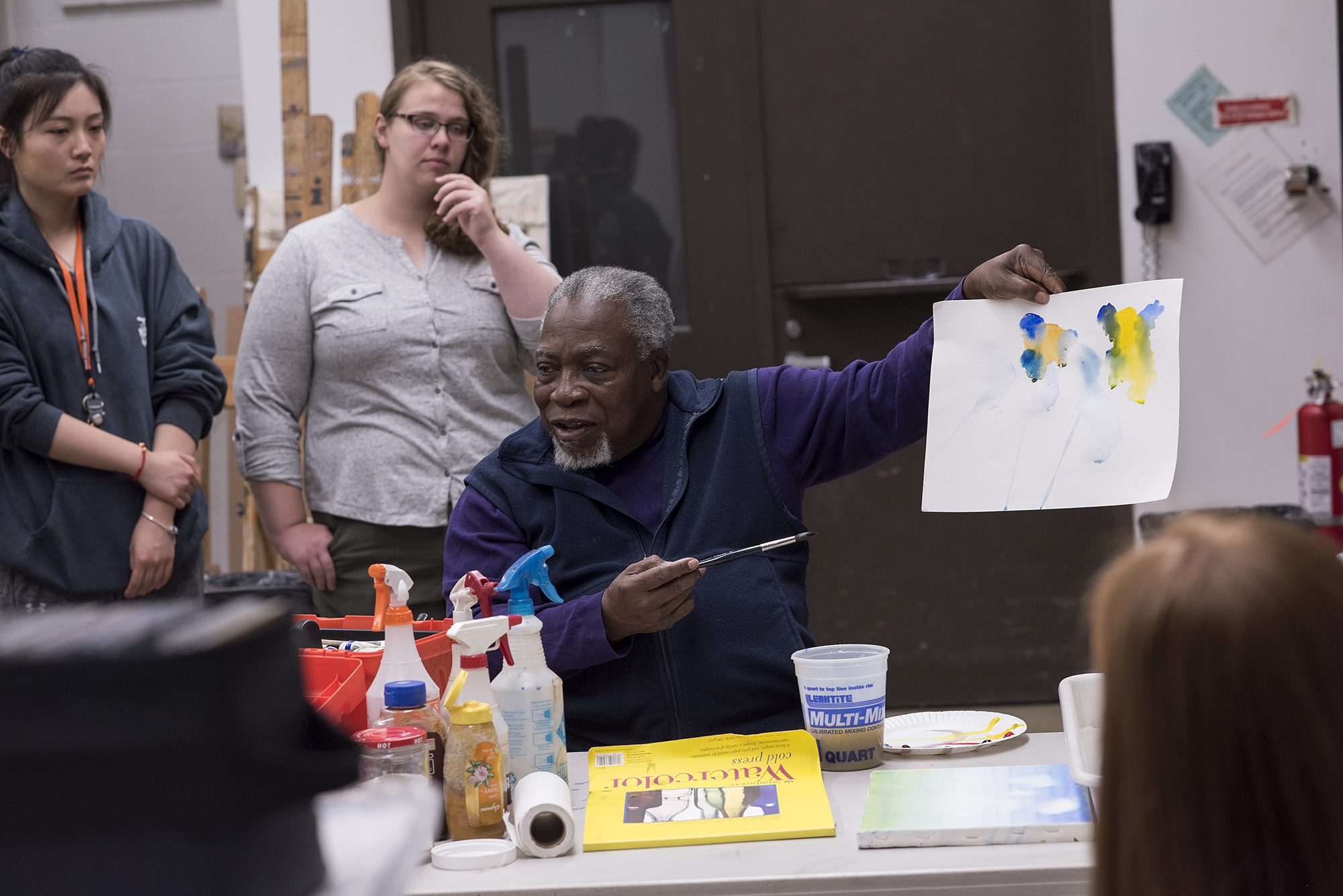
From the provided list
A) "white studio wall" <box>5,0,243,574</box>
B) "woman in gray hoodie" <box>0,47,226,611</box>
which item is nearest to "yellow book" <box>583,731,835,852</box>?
"woman in gray hoodie" <box>0,47,226,611</box>

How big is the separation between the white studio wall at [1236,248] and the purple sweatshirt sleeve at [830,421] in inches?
70.6

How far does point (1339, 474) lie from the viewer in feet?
9.70

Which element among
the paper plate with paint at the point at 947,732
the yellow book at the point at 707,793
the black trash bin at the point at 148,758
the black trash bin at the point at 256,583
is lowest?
the paper plate with paint at the point at 947,732

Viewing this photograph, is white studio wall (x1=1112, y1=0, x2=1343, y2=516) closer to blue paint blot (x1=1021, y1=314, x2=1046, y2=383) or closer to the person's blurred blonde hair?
blue paint blot (x1=1021, y1=314, x2=1046, y2=383)

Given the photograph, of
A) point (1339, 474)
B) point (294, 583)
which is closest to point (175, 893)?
point (294, 583)

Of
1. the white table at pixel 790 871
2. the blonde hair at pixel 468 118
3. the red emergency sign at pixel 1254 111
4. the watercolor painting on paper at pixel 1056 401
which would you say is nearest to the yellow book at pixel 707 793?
the white table at pixel 790 871

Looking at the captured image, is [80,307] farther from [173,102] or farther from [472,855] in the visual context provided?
[173,102]

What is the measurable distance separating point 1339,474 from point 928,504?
184 cm

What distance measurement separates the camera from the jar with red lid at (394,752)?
1.27m

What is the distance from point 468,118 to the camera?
244 cm

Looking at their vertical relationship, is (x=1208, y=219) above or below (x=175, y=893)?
above

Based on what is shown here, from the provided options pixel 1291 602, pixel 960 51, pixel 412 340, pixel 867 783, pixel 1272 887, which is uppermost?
pixel 960 51

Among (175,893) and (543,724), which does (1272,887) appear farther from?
(543,724)

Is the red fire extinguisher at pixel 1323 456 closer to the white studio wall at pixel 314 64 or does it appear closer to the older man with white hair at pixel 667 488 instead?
the older man with white hair at pixel 667 488
